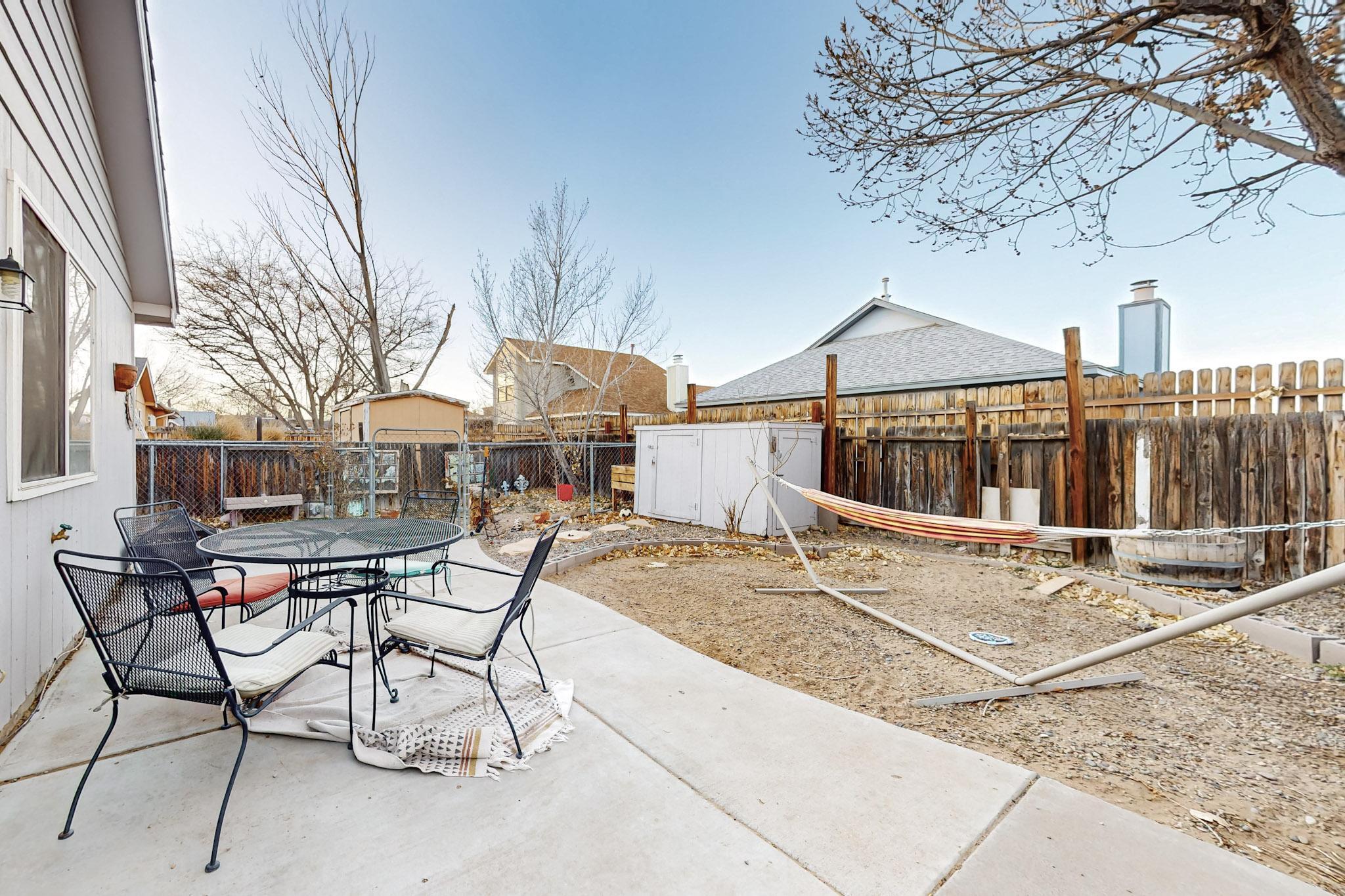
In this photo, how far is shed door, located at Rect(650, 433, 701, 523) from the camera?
7715 mm

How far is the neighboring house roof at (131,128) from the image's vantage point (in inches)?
123

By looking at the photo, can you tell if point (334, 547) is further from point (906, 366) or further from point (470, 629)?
point (906, 366)

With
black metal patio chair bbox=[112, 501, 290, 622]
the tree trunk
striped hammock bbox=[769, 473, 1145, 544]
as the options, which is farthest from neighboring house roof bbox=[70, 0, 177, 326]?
the tree trunk

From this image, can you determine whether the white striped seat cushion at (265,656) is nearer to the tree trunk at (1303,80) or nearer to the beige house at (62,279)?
the beige house at (62,279)

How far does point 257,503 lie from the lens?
8.02m

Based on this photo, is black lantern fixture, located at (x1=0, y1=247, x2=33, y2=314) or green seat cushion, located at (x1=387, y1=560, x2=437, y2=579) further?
green seat cushion, located at (x1=387, y1=560, x2=437, y2=579)

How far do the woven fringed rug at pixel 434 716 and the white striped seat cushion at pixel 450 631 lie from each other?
257 mm

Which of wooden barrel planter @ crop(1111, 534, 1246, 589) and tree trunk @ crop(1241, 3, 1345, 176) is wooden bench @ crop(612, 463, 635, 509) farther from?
tree trunk @ crop(1241, 3, 1345, 176)

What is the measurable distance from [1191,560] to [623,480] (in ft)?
23.5

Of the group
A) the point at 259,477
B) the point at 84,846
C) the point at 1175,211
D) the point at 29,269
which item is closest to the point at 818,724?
the point at 84,846

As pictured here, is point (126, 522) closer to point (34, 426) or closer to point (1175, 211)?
point (34, 426)

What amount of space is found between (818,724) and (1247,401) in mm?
5356

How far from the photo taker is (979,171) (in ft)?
12.4

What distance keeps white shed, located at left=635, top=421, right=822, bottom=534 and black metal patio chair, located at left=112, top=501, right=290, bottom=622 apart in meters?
4.81
